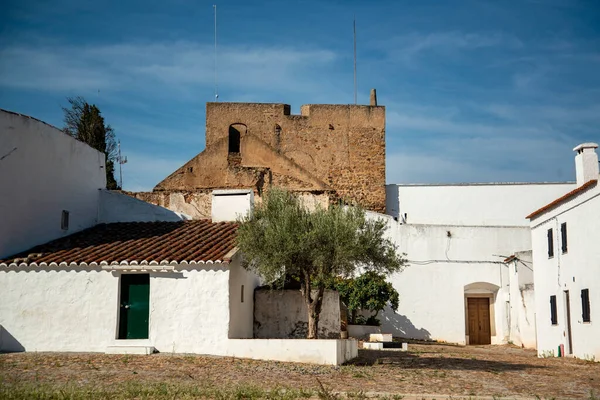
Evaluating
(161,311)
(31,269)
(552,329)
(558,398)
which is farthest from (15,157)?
(552,329)

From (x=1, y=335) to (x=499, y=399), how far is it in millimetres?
13816

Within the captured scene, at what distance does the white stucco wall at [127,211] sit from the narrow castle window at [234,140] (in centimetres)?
1440

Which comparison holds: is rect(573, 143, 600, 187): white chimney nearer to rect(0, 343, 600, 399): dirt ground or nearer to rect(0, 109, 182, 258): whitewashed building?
rect(0, 343, 600, 399): dirt ground

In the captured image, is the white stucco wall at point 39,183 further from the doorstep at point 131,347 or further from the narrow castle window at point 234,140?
the narrow castle window at point 234,140

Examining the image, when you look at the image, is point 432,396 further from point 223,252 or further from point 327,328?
point 327,328

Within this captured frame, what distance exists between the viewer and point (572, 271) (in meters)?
22.0

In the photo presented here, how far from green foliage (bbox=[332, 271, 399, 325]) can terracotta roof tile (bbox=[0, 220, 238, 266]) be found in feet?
25.2

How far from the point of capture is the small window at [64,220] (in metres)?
23.3

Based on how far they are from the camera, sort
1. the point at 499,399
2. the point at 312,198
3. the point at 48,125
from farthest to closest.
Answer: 1. the point at 312,198
2. the point at 48,125
3. the point at 499,399

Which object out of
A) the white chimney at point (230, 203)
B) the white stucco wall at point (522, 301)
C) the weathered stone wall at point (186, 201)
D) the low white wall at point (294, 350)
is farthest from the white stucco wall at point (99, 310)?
the white stucco wall at point (522, 301)

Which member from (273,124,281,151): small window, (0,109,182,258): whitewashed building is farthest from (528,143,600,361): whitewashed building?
(273,124,281,151): small window

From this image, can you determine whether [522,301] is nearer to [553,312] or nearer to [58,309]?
[553,312]

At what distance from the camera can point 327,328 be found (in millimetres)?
24062

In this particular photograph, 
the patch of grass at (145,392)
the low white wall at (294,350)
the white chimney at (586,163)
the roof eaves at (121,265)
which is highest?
the white chimney at (586,163)
